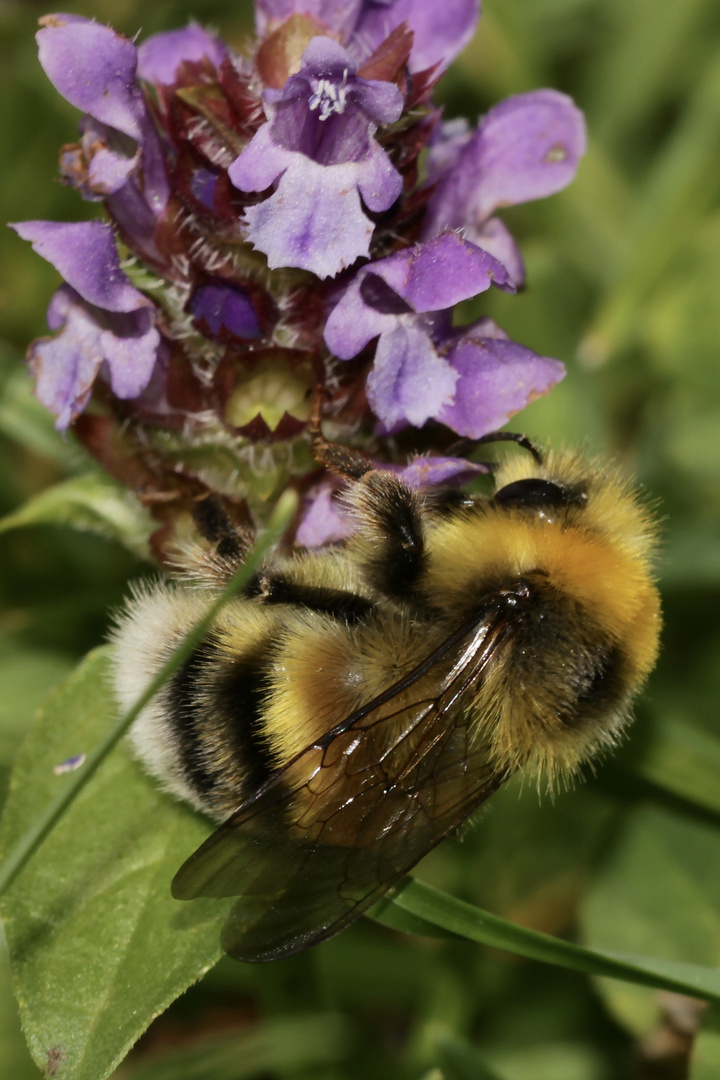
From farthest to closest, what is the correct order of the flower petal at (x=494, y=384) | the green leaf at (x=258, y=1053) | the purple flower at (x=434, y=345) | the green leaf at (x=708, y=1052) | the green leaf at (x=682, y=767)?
the green leaf at (x=682, y=767) → the green leaf at (x=258, y=1053) → the green leaf at (x=708, y=1052) → the flower petal at (x=494, y=384) → the purple flower at (x=434, y=345)

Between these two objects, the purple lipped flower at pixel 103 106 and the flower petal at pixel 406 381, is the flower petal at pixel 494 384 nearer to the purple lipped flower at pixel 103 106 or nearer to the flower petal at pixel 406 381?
the flower petal at pixel 406 381

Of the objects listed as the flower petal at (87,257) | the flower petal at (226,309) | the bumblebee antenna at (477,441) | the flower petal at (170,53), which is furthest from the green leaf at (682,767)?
the flower petal at (170,53)

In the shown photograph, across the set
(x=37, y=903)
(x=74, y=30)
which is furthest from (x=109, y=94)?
(x=37, y=903)

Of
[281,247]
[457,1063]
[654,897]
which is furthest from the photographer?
[654,897]

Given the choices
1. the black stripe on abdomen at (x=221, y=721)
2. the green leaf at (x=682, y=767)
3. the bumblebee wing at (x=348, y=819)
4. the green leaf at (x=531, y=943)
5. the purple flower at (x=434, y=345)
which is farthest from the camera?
the green leaf at (x=682, y=767)

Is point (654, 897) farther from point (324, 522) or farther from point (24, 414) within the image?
point (24, 414)

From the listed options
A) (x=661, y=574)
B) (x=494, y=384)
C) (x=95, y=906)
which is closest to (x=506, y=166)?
(x=494, y=384)

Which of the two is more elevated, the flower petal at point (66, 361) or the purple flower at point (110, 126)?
the purple flower at point (110, 126)
